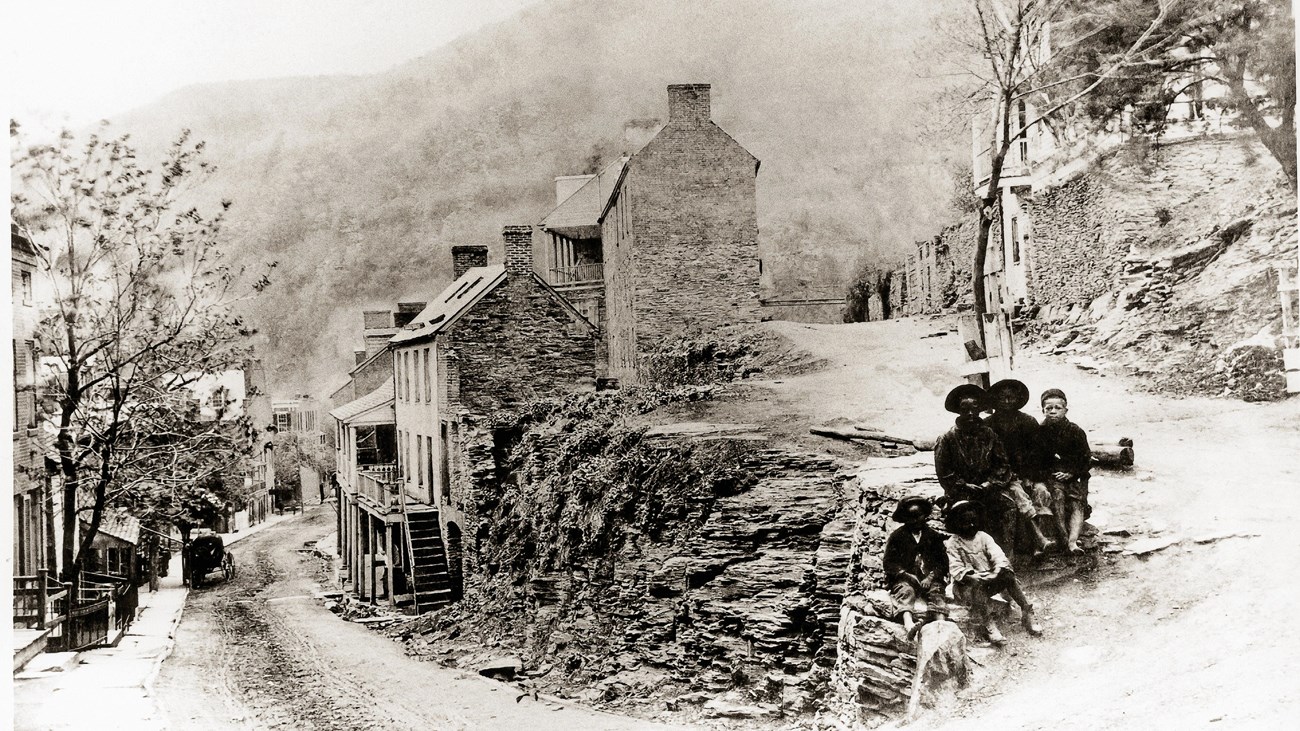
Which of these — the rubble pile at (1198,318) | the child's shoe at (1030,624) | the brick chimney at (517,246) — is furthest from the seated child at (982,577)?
the brick chimney at (517,246)

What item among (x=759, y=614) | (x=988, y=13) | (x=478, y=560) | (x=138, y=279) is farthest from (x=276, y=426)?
(x=988, y=13)

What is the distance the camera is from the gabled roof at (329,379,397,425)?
7.22 meters

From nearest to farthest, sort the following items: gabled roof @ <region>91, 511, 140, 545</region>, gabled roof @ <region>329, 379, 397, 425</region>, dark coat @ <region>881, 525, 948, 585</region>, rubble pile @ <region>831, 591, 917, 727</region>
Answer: rubble pile @ <region>831, 591, 917, 727</region>, dark coat @ <region>881, 525, 948, 585</region>, gabled roof @ <region>91, 511, 140, 545</region>, gabled roof @ <region>329, 379, 397, 425</region>

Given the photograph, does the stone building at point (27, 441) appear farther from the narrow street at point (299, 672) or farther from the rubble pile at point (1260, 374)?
the rubble pile at point (1260, 374)

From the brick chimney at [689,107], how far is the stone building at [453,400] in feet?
4.98

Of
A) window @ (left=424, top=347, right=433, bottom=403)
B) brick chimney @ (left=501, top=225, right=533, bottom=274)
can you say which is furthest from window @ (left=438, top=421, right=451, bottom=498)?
brick chimney @ (left=501, top=225, right=533, bottom=274)

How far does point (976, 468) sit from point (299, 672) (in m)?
5.34

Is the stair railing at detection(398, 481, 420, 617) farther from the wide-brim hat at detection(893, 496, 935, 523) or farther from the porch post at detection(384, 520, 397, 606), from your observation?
the wide-brim hat at detection(893, 496, 935, 523)

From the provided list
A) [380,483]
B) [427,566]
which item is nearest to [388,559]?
[427,566]

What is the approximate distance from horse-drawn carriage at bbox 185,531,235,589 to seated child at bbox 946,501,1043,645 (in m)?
5.74

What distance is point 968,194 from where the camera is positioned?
6.89 m

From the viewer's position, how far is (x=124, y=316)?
674cm

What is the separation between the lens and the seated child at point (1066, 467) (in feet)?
20.8

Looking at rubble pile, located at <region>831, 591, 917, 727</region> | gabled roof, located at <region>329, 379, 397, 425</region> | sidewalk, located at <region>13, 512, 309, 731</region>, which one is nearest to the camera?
rubble pile, located at <region>831, 591, 917, 727</region>
